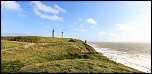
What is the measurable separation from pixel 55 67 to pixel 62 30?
62861 mm

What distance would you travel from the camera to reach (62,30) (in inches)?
3282

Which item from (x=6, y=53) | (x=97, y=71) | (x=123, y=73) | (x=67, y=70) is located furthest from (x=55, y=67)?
(x=6, y=53)

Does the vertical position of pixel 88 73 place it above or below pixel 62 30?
below

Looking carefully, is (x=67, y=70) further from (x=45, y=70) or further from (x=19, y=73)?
(x=19, y=73)

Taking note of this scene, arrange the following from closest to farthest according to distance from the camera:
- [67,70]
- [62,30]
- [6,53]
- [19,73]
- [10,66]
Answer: [19,73]
[67,70]
[10,66]
[6,53]
[62,30]

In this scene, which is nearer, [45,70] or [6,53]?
[45,70]

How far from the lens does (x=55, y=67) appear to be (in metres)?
21.0

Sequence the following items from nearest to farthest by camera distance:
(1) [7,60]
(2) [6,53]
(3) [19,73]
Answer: (3) [19,73]
(1) [7,60]
(2) [6,53]

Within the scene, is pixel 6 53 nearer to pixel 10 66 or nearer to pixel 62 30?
pixel 10 66

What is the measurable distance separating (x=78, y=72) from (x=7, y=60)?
439 inches

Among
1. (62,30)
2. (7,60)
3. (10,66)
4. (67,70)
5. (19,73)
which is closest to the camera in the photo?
(19,73)

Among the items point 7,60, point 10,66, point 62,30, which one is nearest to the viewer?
point 10,66

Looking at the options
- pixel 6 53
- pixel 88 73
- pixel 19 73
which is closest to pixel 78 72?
pixel 88 73

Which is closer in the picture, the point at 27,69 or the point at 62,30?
the point at 27,69
